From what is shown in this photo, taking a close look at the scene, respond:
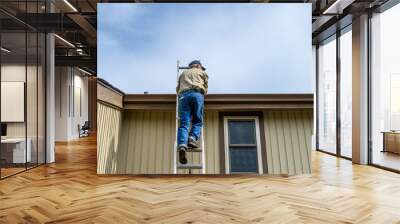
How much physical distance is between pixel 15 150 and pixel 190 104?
297 centimetres

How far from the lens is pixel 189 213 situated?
361cm

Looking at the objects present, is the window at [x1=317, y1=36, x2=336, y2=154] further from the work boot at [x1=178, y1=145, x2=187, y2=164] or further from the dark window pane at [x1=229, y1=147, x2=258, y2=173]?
the work boot at [x1=178, y1=145, x2=187, y2=164]

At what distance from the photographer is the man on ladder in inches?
214

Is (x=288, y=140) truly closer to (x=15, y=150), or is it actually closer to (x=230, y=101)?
(x=230, y=101)

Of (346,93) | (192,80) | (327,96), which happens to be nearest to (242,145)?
(192,80)

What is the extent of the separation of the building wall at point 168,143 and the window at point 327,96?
359 cm

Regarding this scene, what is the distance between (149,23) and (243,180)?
8.72 feet

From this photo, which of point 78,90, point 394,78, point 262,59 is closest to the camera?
point 262,59

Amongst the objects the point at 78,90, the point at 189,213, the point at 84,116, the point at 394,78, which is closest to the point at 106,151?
the point at 189,213

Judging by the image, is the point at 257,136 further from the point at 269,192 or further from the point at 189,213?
the point at 189,213

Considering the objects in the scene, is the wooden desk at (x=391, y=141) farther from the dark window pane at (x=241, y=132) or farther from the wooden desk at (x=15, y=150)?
the wooden desk at (x=15, y=150)

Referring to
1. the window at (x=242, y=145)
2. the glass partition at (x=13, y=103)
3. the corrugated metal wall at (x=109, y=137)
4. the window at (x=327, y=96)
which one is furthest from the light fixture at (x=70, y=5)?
the window at (x=327, y=96)

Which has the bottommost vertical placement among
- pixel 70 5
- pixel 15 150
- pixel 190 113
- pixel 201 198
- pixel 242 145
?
pixel 201 198

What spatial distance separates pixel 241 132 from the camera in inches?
218
